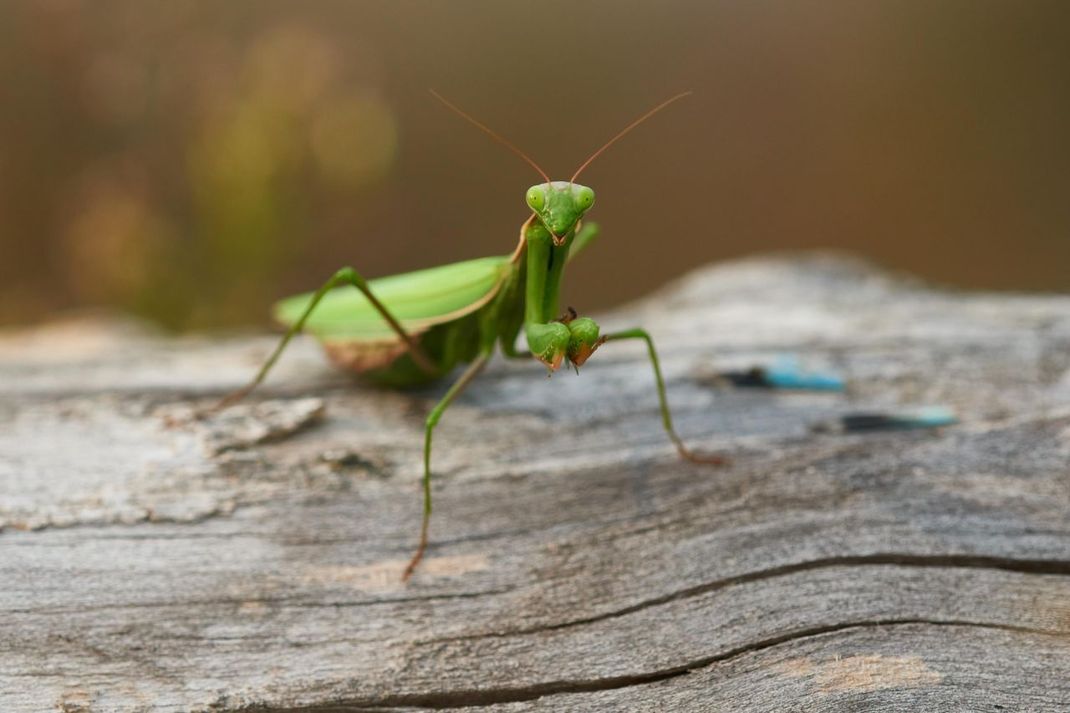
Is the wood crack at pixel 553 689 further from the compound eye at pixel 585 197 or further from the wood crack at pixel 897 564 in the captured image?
the compound eye at pixel 585 197

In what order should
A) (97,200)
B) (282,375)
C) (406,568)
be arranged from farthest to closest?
1. (97,200)
2. (282,375)
3. (406,568)

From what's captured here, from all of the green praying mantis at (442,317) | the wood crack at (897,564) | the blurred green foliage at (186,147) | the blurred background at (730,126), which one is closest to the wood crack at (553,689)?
the wood crack at (897,564)

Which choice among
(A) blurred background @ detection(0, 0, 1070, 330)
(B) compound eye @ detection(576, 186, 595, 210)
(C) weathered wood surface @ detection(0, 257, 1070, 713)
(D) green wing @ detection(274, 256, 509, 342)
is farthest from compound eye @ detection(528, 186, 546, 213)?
(A) blurred background @ detection(0, 0, 1070, 330)

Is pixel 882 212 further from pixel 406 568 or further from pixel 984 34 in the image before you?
pixel 406 568

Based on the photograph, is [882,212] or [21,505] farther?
[882,212]

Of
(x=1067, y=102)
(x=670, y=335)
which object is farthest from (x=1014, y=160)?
(x=670, y=335)

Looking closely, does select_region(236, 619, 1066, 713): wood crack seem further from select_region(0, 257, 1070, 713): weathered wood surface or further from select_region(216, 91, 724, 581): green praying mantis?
select_region(216, 91, 724, 581): green praying mantis
